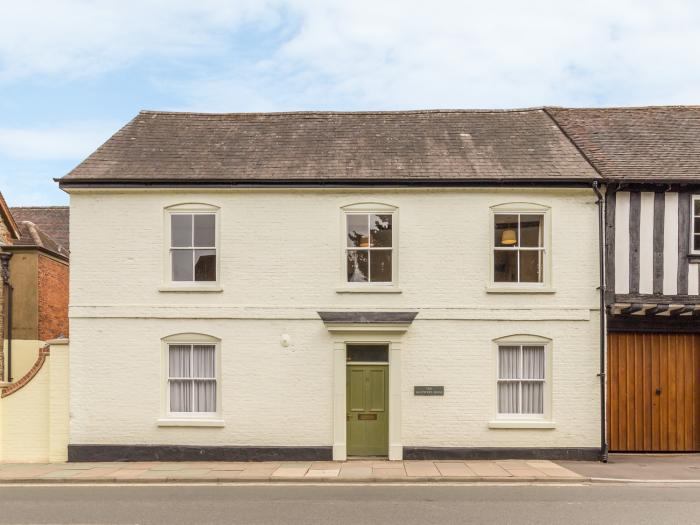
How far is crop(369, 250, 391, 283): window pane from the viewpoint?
46.2ft

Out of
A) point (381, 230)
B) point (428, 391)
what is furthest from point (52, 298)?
point (428, 391)

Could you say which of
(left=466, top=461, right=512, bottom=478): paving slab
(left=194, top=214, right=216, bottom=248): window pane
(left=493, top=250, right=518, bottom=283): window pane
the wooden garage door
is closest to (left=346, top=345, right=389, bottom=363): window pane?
(left=466, top=461, right=512, bottom=478): paving slab

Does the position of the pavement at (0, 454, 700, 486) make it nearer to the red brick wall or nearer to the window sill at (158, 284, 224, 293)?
the window sill at (158, 284, 224, 293)

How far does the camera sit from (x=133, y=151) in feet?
49.1

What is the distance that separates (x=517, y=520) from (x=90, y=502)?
6.79 meters

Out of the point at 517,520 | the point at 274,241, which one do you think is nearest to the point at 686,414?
the point at 517,520

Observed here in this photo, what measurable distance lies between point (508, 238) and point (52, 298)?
14.1 m

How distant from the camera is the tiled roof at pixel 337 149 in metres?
14.0

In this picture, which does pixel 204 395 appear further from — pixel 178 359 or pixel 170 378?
pixel 178 359

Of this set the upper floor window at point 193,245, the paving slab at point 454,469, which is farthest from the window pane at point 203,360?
the paving slab at point 454,469

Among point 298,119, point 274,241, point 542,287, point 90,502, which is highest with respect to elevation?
point 298,119

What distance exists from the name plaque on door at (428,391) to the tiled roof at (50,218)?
18009 millimetres

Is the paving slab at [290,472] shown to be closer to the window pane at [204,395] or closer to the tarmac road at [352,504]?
the tarmac road at [352,504]

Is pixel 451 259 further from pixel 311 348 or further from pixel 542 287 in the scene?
pixel 311 348
